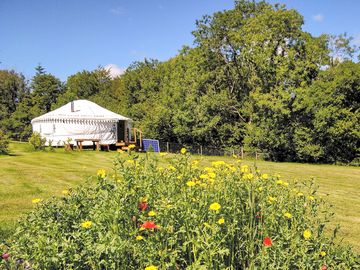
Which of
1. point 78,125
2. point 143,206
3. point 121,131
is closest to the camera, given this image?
point 143,206

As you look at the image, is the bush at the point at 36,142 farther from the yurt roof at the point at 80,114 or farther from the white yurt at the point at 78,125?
the yurt roof at the point at 80,114

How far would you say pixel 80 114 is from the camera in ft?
81.9

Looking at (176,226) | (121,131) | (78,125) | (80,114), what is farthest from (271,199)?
(121,131)

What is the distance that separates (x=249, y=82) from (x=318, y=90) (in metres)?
4.91

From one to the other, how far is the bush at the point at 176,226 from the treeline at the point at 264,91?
21.2m

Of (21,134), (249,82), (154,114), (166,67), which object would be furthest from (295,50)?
(21,134)

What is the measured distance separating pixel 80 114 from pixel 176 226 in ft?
76.2

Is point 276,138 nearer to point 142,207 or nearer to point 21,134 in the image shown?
point 142,207

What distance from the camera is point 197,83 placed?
26.6 meters

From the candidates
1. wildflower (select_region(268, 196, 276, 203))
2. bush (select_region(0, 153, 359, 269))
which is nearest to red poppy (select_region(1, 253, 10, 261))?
bush (select_region(0, 153, 359, 269))

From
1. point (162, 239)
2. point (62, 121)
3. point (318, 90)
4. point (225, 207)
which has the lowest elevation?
point (162, 239)

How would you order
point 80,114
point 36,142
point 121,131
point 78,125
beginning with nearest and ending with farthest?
point 36,142 < point 78,125 < point 80,114 < point 121,131

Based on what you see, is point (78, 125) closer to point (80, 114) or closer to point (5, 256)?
point (80, 114)

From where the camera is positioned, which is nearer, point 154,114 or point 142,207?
point 142,207
